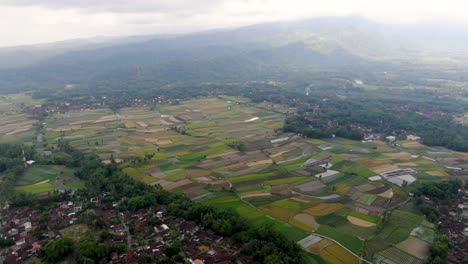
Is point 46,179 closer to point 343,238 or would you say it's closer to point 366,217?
point 343,238

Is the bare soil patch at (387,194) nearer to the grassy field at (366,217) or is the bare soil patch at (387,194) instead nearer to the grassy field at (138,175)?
the grassy field at (366,217)

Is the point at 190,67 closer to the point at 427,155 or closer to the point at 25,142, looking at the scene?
the point at 25,142

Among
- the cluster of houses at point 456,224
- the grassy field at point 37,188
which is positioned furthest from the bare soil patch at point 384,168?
the grassy field at point 37,188

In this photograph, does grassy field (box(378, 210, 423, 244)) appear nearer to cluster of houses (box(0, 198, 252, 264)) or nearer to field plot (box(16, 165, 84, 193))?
cluster of houses (box(0, 198, 252, 264))

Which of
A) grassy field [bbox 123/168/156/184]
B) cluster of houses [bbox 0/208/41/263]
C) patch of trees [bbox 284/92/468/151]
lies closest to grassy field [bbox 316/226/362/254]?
grassy field [bbox 123/168/156/184]

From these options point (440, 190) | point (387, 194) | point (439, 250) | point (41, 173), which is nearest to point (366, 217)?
point (387, 194)
